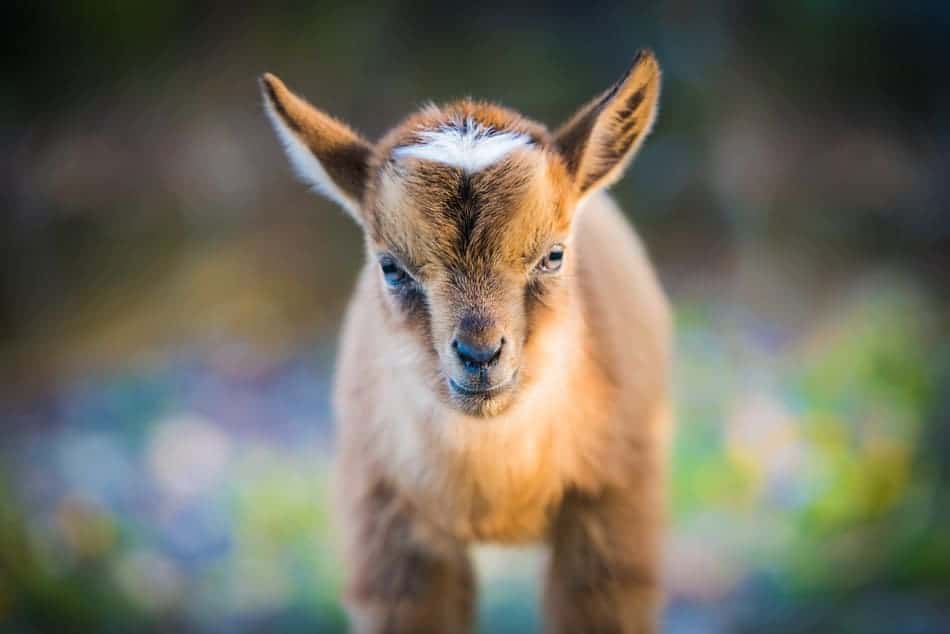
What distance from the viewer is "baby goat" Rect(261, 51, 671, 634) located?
2156 mm

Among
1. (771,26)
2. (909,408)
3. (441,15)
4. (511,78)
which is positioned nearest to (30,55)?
(441,15)

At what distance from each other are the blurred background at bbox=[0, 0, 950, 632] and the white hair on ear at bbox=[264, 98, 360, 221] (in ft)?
7.40

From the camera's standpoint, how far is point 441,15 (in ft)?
16.1

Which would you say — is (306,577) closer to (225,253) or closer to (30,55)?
(225,253)

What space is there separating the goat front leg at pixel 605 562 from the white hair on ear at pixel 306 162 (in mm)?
958

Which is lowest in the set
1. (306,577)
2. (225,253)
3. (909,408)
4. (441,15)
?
(306,577)

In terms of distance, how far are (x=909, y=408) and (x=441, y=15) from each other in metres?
2.85

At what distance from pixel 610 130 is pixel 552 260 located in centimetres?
32

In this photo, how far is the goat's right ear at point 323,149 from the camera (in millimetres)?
2205

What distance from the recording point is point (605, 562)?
8.66ft

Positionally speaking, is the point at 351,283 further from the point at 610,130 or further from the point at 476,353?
the point at 476,353

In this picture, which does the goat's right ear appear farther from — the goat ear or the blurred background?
the blurred background

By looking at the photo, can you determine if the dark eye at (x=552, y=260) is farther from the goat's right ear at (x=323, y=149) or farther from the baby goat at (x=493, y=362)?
the goat's right ear at (x=323, y=149)

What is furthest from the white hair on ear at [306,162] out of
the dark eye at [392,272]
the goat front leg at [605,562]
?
the goat front leg at [605,562]
